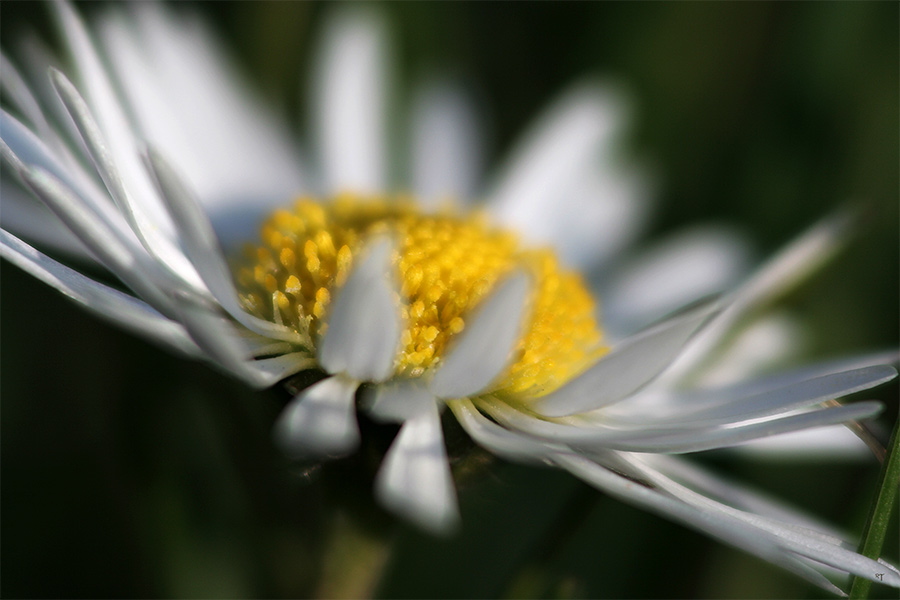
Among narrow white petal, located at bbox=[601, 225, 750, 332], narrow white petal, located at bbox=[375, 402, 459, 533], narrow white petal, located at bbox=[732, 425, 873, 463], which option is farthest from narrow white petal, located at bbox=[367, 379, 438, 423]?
narrow white petal, located at bbox=[601, 225, 750, 332]

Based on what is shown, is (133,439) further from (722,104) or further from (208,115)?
(722,104)

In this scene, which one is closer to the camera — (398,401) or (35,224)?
(398,401)

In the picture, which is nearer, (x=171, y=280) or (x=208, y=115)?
(x=171, y=280)

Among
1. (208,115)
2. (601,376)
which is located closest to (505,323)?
(601,376)

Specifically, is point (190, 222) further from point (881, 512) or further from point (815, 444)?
point (815, 444)

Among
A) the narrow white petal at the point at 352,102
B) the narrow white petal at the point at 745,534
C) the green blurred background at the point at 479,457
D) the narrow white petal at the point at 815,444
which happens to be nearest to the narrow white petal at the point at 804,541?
the narrow white petal at the point at 745,534

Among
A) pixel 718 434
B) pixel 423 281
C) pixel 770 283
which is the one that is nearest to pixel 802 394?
Answer: pixel 718 434
